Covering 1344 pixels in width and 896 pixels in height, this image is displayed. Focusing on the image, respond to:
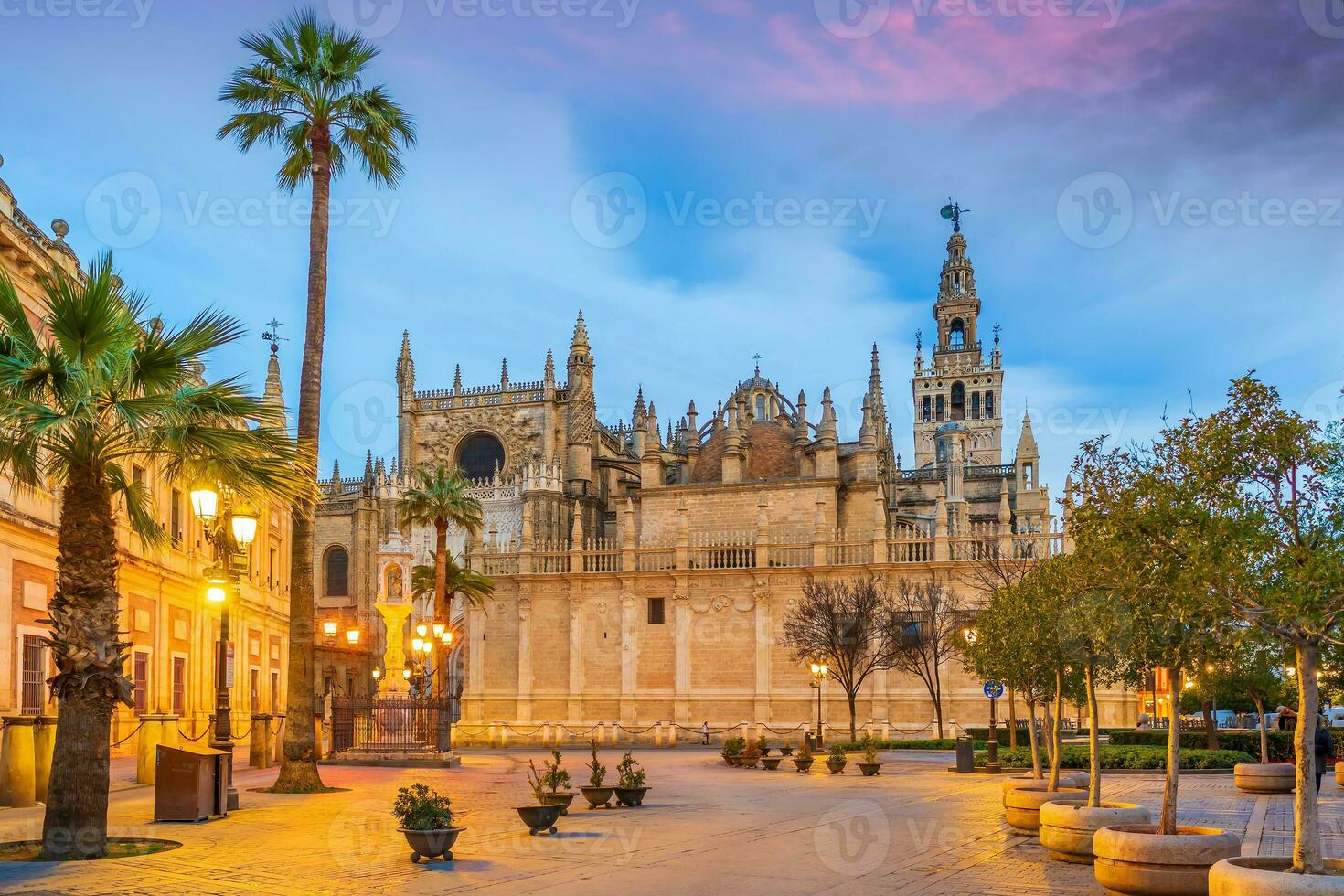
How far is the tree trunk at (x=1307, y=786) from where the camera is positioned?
25.7 feet

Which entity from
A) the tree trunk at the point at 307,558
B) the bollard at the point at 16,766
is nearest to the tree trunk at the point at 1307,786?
the tree trunk at the point at 307,558

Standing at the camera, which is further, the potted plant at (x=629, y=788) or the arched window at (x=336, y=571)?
the arched window at (x=336, y=571)

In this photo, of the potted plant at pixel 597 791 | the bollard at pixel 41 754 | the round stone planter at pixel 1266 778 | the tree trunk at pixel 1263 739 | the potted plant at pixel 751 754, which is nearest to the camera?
the bollard at pixel 41 754

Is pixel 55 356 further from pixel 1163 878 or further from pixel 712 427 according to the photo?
pixel 712 427

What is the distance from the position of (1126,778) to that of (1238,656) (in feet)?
50.8

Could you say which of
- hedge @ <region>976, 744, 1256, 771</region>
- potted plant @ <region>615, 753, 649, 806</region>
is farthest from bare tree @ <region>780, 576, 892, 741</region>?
potted plant @ <region>615, 753, 649, 806</region>

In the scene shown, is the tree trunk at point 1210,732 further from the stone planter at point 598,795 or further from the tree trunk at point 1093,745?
the tree trunk at point 1093,745

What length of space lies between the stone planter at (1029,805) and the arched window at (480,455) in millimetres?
54579

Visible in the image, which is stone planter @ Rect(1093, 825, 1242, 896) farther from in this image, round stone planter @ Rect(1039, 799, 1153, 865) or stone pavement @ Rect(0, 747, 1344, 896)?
round stone planter @ Rect(1039, 799, 1153, 865)

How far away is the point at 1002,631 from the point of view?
16.0m

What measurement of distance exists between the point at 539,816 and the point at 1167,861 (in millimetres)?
7456

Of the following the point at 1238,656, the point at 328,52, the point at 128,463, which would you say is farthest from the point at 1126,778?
the point at 128,463

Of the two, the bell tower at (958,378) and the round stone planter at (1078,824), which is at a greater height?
the bell tower at (958,378)

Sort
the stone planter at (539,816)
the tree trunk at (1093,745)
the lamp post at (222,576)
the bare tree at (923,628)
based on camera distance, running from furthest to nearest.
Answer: the bare tree at (923,628) < the lamp post at (222,576) < the stone planter at (539,816) < the tree trunk at (1093,745)
